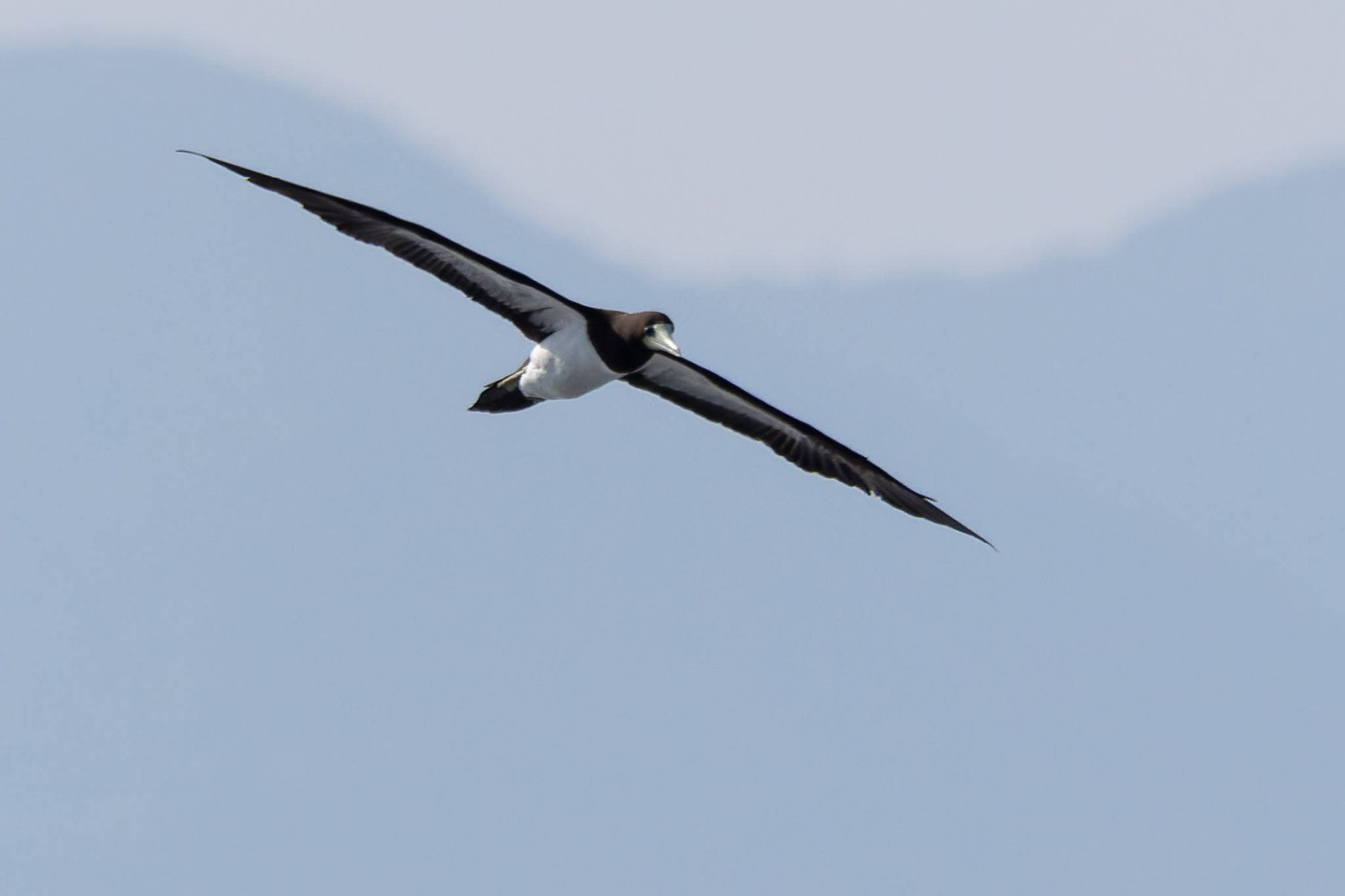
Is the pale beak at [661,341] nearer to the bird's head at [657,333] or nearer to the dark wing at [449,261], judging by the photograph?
the bird's head at [657,333]

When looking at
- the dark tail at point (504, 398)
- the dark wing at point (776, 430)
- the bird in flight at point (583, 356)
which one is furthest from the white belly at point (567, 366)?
the dark wing at point (776, 430)

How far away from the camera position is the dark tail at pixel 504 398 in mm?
17531

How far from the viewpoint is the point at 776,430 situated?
61.4 feet

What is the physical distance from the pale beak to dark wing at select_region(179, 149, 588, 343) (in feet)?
2.72

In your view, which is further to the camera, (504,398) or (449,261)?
(504,398)

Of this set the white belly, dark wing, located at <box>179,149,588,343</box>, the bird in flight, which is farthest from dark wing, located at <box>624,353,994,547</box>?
dark wing, located at <box>179,149,588,343</box>

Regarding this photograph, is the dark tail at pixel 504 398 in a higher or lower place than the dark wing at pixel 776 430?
lower

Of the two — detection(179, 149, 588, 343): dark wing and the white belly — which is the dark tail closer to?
the white belly

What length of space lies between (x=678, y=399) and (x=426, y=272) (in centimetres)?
376

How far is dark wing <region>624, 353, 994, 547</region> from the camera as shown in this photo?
18.1 meters

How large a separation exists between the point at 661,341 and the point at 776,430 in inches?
126

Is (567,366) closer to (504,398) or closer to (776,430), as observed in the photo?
(504,398)

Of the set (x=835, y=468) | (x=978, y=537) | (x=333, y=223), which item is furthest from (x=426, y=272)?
(x=978, y=537)

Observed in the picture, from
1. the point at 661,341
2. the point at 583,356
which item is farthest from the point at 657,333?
the point at 583,356
